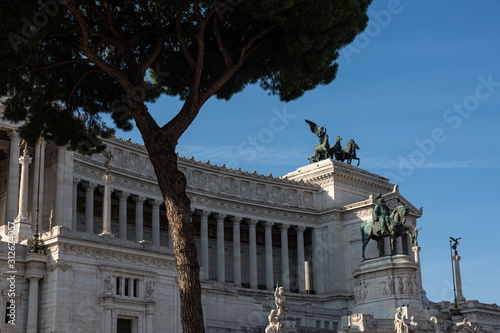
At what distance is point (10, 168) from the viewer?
5000 cm

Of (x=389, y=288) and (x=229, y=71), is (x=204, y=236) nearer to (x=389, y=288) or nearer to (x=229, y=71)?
(x=389, y=288)

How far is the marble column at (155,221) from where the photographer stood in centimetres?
6103

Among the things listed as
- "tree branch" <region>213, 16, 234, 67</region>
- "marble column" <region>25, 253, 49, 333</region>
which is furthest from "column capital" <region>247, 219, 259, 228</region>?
"tree branch" <region>213, 16, 234, 67</region>

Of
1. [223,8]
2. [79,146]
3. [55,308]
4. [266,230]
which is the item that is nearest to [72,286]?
[55,308]

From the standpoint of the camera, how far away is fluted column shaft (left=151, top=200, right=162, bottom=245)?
61.0 meters

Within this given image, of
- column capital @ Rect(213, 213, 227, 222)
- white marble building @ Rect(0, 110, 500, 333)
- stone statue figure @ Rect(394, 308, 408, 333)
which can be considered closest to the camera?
stone statue figure @ Rect(394, 308, 408, 333)

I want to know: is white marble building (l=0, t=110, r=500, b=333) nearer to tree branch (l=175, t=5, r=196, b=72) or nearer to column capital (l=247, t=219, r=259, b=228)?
column capital (l=247, t=219, r=259, b=228)

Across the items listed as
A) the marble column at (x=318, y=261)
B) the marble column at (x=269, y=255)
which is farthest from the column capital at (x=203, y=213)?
the marble column at (x=318, y=261)

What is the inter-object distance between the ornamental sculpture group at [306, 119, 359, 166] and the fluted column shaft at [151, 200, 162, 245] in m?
20.9

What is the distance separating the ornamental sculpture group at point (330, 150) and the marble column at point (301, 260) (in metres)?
8.53

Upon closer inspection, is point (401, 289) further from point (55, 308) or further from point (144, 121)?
point (144, 121)

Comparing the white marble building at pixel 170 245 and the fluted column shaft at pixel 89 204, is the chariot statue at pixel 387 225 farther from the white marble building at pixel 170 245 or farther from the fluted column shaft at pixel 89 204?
the fluted column shaft at pixel 89 204

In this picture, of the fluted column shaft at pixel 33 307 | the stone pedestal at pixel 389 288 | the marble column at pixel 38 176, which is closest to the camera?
the fluted column shaft at pixel 33 307

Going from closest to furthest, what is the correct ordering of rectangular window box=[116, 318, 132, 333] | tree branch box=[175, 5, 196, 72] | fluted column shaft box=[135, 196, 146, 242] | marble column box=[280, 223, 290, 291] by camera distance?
1. tree branch box=[175, 5, 196, 72]
2. rectangular window box=[116, 318, 132, 333]
3. fluted column shaft box=[135, 196, 146, 242]
4. marble column box=[280, 223, 290, 291]
